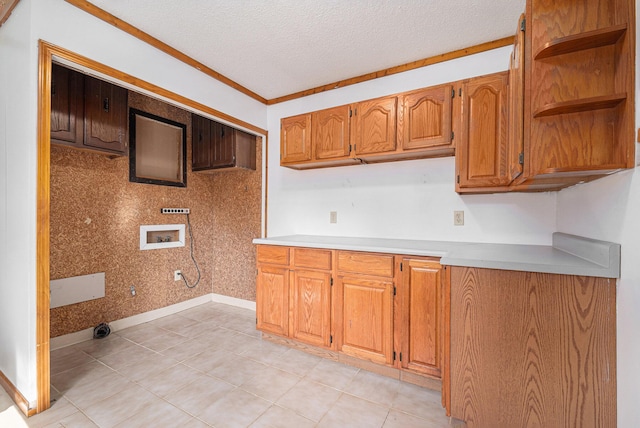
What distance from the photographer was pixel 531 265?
4.41ft

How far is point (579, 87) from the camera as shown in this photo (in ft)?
4.08

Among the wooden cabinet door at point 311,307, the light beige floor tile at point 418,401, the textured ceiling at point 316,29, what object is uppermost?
the textured ceiling at point 316,29

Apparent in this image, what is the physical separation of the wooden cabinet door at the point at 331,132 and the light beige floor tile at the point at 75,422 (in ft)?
8.05

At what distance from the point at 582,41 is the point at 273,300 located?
2631 millimetres

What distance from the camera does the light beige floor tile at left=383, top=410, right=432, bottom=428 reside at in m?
1.61

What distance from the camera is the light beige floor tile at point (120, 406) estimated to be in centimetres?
164

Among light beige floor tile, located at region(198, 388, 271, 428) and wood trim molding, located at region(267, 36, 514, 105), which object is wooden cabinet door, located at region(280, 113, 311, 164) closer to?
wood trim molding, located at region(267, 36, 514, 105)

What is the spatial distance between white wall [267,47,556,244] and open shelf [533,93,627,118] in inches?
41.7

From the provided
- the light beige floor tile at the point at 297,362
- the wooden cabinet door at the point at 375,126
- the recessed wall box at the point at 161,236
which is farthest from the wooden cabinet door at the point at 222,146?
the light beige floor tile at the point at 297,362

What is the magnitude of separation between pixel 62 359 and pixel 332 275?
2350 mm

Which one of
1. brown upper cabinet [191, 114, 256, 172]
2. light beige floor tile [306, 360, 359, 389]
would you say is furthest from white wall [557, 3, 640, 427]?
brown upper cabinet [191, 114, 256, 172]

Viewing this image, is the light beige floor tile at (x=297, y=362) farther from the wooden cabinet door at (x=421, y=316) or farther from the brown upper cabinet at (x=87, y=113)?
the brown upper cabinet at (x=87, y=113)

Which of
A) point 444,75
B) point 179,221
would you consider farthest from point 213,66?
point 444,75

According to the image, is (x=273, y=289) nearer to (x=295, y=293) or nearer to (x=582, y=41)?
(x=295, y=293)
